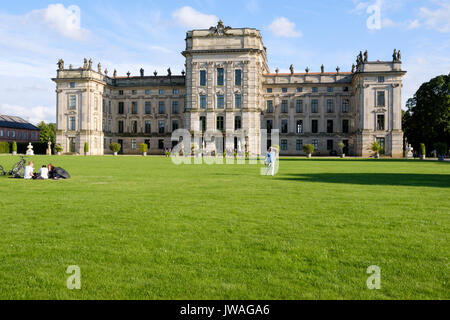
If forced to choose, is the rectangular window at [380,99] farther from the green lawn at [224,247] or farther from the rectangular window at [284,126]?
the green lawn at [224,247]

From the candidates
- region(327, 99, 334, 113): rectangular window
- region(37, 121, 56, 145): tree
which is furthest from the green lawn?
region(37, 121, 56, 145): tree

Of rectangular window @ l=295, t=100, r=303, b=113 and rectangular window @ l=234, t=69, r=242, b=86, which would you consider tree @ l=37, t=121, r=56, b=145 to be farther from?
rectangular window @ l=295, t=100, r=303, b=113

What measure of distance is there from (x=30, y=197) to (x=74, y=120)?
6031 cm

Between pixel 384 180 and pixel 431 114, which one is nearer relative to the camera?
pixel 384 180

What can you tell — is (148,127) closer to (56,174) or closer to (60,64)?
(60,64)

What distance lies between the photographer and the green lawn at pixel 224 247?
4523 mm

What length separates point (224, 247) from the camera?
20.0 feet

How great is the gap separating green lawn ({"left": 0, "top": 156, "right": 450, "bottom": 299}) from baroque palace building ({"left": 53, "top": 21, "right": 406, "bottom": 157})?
50.6m

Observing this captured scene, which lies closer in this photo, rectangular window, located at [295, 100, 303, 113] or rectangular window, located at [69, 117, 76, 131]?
rectangular window, located at [69, 117, 76, 131]

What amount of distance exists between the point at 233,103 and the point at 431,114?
32.7 metres

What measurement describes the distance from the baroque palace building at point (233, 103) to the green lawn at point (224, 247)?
166ft

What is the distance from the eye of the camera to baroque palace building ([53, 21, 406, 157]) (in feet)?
197

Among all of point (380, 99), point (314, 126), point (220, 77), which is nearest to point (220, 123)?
point (220, 77)
